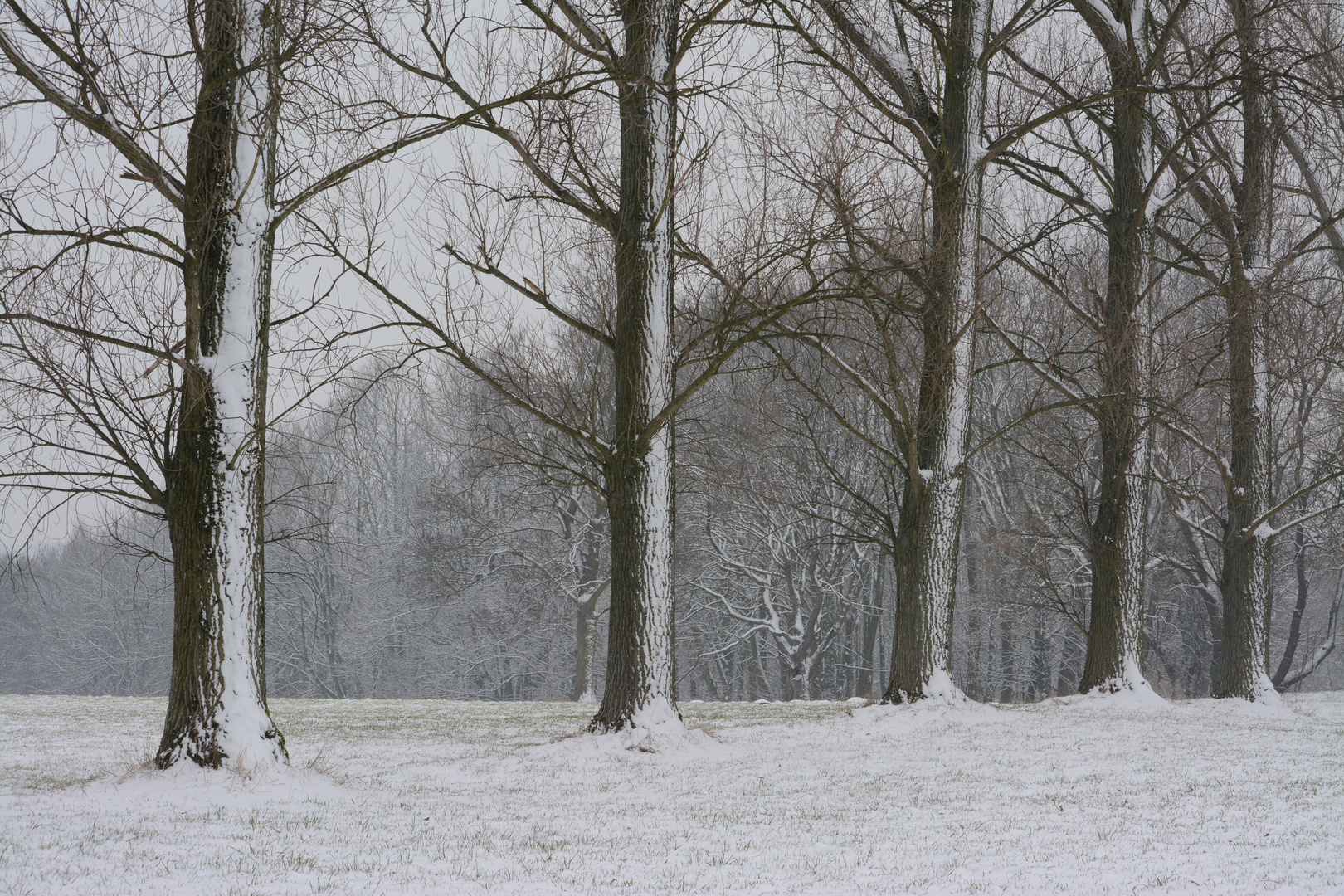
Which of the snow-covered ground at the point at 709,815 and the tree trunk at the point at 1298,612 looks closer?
the snow-covered ground at the point at 709,815

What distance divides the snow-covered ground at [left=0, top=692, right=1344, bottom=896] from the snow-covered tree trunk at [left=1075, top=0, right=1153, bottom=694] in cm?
292

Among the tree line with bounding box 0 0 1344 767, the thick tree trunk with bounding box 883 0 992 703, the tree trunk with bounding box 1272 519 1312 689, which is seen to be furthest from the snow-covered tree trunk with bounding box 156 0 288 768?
the tree trunk with bounding box 1272 519 1312 689

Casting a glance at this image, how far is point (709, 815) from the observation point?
6.18 m

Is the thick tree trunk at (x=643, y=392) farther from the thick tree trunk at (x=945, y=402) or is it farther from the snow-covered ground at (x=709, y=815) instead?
the thick tree trunk at (x=945, y=402)

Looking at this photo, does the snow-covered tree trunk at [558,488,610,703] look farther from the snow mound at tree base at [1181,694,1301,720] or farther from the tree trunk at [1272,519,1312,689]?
the tree trunk at [1272,519,1312,689]

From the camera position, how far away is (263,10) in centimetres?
680

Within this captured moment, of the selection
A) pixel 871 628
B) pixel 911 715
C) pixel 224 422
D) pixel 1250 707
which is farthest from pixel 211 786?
pixel 871 628

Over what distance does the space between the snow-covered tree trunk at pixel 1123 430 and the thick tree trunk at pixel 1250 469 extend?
2.40 meters

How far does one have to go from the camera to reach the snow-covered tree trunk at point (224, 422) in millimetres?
6648

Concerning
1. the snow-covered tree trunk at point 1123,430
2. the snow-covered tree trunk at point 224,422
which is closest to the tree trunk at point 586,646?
the snow-covered tree trunk at point 1123,430

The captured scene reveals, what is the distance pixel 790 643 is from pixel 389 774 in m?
21.9

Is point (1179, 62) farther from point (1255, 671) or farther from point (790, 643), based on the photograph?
point (790, 643)

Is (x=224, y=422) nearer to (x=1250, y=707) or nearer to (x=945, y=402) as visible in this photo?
(x=945, y=402)

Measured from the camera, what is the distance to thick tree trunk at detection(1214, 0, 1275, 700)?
1534 cm
